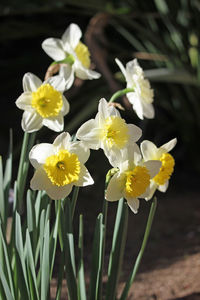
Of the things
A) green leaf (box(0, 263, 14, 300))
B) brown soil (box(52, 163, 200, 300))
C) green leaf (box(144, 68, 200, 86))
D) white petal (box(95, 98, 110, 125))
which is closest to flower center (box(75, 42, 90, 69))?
white petal (box(95, 98, 110, 125))

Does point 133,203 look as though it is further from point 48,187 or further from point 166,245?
point 166,245

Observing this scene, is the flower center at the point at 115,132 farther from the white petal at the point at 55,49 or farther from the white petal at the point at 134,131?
the white petal at the point at 55,49

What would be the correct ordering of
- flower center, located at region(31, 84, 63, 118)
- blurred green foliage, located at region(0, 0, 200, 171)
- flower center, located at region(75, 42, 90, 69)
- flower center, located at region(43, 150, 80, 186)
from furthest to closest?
blurred green foliage, located at region(0, 0, 200, 171) < flower center, located at region(75, 42, 90, 69) < flower center, located at region(31, 84, 63, 118) < flower center, located at region(43, 150, 80, 186)

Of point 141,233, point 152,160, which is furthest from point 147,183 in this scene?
point 141,233

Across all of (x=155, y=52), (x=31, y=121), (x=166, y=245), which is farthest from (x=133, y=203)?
(x=155, y=52)

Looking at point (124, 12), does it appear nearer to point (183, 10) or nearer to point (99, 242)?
point (183, 10)

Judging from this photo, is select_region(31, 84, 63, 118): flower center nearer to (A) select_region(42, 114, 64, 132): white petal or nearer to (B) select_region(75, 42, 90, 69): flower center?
(A) select_region(42, 114, 64, 132): white petal
